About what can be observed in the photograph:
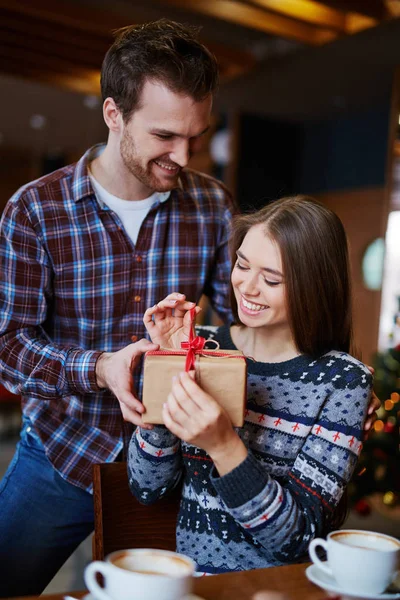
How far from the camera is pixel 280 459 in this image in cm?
141

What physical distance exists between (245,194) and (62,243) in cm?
561

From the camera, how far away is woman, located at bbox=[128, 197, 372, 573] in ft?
4.39

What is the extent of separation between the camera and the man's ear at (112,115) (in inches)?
72.3

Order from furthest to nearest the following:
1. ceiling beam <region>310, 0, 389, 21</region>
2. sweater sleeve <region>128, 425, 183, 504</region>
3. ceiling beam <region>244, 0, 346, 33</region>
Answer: ceiling beam <region>244, 0, 346, 33</region>
ceiling beam <region>310, 0, 389, 21</region>
sweater sleeve <region>128, 425, 183, 504</region>

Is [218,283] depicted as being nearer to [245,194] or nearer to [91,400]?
[91,400]

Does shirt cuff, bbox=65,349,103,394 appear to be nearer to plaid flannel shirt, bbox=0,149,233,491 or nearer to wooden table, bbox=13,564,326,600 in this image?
plaid flannel shirt, bbox=0,149,233,491

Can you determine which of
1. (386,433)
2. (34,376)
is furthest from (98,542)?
(386,433)

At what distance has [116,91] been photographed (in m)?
1.81

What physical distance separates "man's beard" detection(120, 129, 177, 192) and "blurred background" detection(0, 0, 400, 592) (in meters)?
1.45

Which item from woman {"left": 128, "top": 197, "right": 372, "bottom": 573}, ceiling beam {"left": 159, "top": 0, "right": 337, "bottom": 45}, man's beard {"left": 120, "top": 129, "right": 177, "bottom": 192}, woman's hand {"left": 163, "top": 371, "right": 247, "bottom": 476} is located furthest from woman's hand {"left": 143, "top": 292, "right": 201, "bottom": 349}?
ceiling beam {"left": 159, "top": 0, "right": 337, "bottom": 45}

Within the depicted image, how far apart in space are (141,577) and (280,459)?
2.18 ft

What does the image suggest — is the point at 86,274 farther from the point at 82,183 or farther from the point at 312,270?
the point at 312,270

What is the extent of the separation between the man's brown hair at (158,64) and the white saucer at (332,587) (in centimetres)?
116

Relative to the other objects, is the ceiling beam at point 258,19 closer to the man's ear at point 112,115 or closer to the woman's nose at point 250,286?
the man's ear at point 112,115
